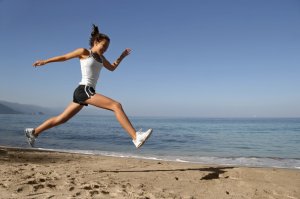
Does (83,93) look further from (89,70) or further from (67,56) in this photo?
(67,56)

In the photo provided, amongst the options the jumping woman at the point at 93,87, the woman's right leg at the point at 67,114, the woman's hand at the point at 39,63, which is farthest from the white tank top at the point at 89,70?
the woman's hand at the point at 39,63

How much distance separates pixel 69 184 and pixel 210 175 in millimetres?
3060

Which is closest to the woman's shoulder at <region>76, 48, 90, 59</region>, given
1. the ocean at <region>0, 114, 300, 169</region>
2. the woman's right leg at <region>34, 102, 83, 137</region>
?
the woman's right leg at <region>34, 102, 83, 137</region>

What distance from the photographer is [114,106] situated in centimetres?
464

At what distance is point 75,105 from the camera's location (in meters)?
4.92

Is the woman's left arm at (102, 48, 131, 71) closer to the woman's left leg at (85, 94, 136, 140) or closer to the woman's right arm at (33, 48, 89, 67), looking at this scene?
the woman's right arm at (33, 48, 89, 67)

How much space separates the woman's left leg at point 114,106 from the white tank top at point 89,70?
258mm

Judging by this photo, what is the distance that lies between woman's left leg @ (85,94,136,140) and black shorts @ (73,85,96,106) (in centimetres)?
8

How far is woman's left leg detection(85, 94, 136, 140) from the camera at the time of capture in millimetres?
4598

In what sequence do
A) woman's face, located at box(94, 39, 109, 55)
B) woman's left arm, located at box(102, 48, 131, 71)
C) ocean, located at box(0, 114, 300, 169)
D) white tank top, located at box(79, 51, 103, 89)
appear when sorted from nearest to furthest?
white tank top, located at box(79, 51, 103, 89), woman's face, located at box(94, 39, 109, 55), woman's left arm, located at box(102, 48, 131, 71), ocean, located at box(0, 114, 300, 169)

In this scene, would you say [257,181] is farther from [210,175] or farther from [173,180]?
[173,180]

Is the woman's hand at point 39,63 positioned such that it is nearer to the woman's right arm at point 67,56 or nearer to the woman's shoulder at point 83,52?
the woman's right arm at point 67,56

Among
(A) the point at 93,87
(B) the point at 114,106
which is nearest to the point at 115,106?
(B) the point at 114,106

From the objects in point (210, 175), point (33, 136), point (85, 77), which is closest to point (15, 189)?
point (33, 136)
